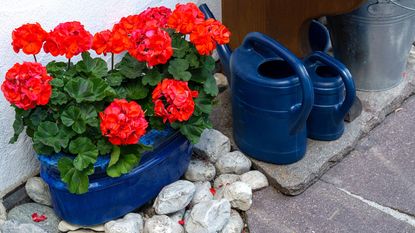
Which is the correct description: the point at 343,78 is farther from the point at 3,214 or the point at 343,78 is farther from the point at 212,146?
the point at 3,214

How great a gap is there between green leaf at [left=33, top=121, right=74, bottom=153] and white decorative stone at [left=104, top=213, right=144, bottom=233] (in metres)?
0.38

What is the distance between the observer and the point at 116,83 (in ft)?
7.39

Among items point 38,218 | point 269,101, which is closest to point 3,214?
point 38,218

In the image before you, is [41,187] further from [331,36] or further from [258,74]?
[331,36]

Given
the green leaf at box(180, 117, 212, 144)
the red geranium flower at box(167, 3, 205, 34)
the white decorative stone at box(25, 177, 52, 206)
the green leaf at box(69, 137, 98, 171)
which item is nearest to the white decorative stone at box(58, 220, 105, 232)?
the white decorative stone at box(25, 177, 52, 206)

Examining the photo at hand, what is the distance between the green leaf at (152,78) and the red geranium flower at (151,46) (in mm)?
94

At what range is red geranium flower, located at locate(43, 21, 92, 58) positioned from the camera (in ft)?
7.02

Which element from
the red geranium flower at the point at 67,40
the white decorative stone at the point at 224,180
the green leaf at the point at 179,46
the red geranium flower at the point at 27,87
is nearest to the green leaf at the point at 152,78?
the green leaf at the point at 179,46

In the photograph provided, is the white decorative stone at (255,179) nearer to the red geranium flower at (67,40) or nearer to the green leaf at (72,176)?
the green leaf at (72,176)

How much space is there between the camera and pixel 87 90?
7.01ft

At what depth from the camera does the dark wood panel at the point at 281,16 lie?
8.66 ft

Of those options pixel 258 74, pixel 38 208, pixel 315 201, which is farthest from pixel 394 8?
pixel 38 208

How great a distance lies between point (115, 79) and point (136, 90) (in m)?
0.09

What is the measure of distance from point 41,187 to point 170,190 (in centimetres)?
53
